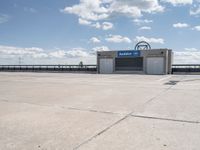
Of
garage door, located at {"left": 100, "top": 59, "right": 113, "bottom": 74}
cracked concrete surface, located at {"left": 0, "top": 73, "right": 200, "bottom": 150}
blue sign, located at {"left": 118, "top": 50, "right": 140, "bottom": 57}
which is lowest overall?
cracked concrete surface, located at {"left": 0, "top": 73, "right": 200, "bottom": 150}

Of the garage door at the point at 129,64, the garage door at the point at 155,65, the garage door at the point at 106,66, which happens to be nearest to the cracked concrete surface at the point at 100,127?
the garage door at the point at 155,65

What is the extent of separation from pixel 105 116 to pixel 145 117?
3.22ft

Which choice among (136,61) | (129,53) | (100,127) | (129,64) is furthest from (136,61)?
(100,127)

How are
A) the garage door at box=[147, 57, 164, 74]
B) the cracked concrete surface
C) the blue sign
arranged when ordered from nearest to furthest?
the cracked concrete surface, the garage door at box=[147, 57, 164, 74], the blue sign

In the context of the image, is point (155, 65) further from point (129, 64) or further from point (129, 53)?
point (129, 53)

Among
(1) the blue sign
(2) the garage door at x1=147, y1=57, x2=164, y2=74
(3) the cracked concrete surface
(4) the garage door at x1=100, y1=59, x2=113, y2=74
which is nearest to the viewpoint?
(3) the cracked concrete surface

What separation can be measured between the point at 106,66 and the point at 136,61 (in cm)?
460

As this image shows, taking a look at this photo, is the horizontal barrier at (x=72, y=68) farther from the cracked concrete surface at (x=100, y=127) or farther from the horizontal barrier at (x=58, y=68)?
the cracked concrete surface at (x=100, y=127)

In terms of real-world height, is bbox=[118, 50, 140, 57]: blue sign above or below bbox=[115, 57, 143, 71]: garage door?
above

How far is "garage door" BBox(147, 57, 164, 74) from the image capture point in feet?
101

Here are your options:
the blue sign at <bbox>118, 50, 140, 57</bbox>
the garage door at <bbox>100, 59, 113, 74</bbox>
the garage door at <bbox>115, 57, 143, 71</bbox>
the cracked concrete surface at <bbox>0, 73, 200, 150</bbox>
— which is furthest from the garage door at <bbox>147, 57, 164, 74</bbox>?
the cracked concrete surface at <bbox>0, 73, 200, 150</bbox>

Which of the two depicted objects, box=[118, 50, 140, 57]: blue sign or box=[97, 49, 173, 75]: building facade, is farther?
box=[118, 50, 140, 57]: blue sign

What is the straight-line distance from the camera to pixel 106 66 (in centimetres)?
3412

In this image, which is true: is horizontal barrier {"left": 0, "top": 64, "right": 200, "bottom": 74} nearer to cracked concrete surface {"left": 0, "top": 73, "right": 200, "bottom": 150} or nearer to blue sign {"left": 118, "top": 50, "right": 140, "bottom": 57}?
blue sign {"left": 118, "top": 50, "right": 140, "bottom": 57}
